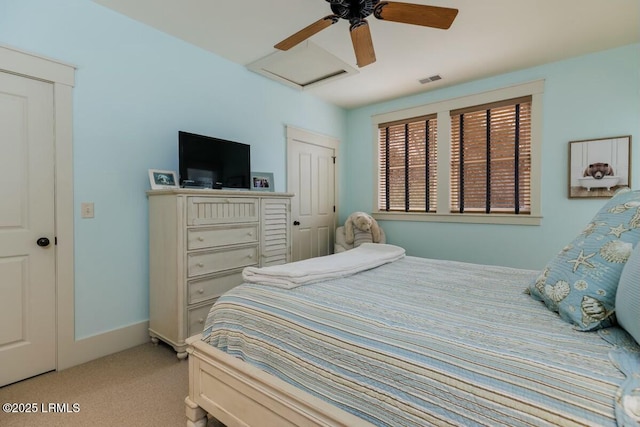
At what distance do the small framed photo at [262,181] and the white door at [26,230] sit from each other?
5.61 ft

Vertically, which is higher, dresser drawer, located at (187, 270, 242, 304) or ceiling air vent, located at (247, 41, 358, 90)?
ceiling air vent, located at (247, 41, 358, 90)

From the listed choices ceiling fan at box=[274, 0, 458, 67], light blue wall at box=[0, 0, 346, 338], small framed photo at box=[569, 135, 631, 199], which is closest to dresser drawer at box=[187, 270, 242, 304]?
light blue wall at box=[0, 0, 346, 338]

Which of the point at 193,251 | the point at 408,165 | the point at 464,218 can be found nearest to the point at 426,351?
the point at 193,251

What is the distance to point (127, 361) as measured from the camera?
7.46 feet

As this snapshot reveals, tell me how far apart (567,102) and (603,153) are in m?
0.63

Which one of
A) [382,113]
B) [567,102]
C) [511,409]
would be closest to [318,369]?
[511,409]

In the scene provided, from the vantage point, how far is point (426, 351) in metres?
0.90

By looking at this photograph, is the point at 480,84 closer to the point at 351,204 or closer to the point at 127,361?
the point at 351,204

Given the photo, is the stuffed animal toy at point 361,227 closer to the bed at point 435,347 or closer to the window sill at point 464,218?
the window sill at point 464,218

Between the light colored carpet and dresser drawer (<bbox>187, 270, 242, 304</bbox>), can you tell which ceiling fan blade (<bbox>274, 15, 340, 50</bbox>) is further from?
the light colored carpet

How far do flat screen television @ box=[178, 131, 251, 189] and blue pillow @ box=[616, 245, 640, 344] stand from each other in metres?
2.69

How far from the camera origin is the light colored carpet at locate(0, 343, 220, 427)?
1.64m

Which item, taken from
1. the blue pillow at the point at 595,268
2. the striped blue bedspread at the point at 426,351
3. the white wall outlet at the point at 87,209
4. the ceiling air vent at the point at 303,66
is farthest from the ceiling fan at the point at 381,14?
the white wall outlet at the point at 87,209

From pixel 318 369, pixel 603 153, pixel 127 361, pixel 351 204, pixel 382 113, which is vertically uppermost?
pixel 382 113
